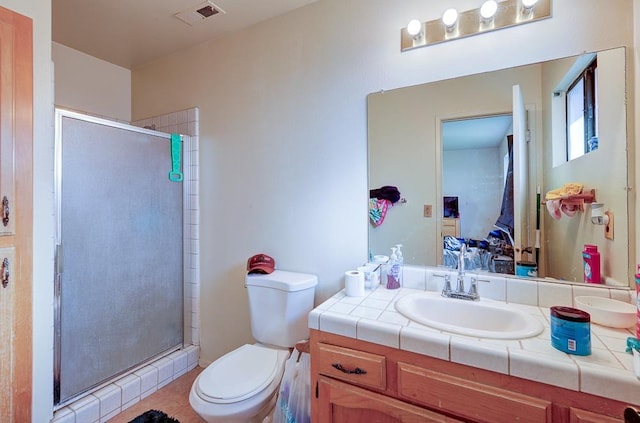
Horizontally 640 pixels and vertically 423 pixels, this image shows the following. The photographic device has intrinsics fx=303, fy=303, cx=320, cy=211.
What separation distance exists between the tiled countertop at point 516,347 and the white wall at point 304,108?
0.54 metres

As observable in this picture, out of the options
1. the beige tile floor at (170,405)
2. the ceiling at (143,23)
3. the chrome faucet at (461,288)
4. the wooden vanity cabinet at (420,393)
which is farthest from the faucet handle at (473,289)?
the ceiling at (143,23)

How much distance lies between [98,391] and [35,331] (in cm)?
57

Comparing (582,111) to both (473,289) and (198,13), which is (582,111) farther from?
(198,13)

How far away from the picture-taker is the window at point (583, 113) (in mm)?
1173

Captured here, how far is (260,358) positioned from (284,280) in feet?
1.33

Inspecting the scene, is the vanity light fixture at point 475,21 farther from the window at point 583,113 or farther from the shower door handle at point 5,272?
the shower door handle at point 5,272

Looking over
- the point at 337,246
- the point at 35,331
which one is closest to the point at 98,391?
the point at 35,331

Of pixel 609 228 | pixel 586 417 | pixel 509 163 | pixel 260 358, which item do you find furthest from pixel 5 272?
pixel 609 228

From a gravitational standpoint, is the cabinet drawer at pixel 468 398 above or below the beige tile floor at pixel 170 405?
above

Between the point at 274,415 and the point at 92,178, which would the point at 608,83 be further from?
the point at 92,178

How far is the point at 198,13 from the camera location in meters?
1.86

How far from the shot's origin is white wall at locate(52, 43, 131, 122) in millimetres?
2215

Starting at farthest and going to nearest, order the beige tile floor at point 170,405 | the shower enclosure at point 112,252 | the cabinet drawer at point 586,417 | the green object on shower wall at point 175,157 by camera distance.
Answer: the green object on shower wall at point 175,157
the beige tile floor at point 170,405
the shower enclosure at point 112,252
the cabinet drawer at point 586,417

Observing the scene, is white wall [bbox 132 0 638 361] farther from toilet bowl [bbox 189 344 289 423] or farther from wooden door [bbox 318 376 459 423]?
wooden door [bbox 318 376 459 423]
